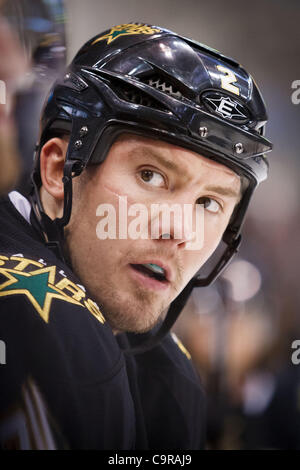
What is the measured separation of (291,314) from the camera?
1.45 metres

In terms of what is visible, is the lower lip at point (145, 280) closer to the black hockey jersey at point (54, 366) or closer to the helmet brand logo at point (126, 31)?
the black hockey jersey at point (54, 366)

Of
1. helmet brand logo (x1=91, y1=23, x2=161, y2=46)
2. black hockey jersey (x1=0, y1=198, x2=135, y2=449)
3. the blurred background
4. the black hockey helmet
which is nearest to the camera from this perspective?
black hockey jersey (x1=0, y1=198, x2=135, y2=449)

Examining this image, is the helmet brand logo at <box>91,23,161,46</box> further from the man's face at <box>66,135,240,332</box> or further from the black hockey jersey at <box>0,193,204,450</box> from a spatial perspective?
the black hockey jersey at <box>0,193,204,450</box>

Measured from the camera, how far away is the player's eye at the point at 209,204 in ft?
3.94

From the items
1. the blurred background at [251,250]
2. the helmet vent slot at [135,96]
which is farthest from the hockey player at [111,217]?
the blurred background at [251,250]

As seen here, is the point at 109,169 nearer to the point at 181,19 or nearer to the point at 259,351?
the point at 181,19

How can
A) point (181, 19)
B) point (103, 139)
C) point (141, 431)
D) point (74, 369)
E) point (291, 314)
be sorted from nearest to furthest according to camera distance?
point (74, 369), point (103, 139), point (141, 431), point (181, 19), point (291, 314)

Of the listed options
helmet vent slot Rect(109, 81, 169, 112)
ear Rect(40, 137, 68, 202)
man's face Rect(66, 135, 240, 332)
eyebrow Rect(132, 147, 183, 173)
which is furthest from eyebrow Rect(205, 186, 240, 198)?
ear Rect(40, 137, 68, 202)

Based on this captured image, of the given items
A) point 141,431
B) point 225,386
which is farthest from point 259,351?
point 141,431

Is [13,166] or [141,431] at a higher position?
[13,166]

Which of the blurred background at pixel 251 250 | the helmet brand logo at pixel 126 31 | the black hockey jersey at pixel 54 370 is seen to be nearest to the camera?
the black hockey jersey at pixel 54 370

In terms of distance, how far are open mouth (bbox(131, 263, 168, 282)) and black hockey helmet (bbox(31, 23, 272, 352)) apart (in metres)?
0.21

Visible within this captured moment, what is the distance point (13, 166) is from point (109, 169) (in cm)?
35

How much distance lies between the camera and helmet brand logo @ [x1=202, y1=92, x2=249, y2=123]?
1107 mm
